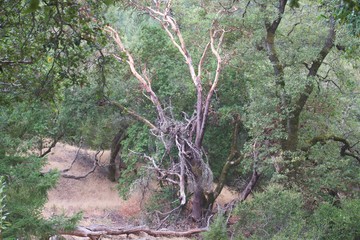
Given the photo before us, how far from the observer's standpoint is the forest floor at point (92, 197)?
1630 cm

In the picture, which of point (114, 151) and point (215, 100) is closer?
point (215, 100)

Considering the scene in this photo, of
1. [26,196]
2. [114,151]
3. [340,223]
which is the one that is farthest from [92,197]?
[340,223]

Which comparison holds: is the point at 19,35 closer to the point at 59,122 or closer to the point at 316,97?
the point at 316,97

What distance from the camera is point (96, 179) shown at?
775 inches

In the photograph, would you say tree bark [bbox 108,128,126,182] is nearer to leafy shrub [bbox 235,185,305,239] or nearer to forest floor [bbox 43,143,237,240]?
forest floor [bbox 43,143,237,240]

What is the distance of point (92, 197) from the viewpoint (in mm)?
18375

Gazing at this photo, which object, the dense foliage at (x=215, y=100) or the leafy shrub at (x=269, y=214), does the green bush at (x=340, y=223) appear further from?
the leafy shrub at (x=269, y=214)

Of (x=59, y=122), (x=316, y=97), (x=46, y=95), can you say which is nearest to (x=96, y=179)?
(x=59, y=122)

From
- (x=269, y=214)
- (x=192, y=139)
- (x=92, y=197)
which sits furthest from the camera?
(x=92, y=197)

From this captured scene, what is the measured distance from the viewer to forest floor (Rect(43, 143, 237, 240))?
53.5ft

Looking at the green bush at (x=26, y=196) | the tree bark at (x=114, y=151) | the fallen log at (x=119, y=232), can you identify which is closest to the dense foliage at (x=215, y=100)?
the green bush at (x=26, y=196)

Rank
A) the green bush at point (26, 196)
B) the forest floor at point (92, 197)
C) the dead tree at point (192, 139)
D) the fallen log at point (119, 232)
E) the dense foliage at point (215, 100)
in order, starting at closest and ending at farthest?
the dense foliage at point (215, 100), the green bush at point (26, 196), the fallen log at point (119, 232), the dead tree at point (192, 139), the forest floor at point (92, 197)

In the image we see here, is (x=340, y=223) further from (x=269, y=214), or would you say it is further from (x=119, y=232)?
(x=119, y=232)

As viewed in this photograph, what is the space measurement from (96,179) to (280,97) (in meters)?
12.0
